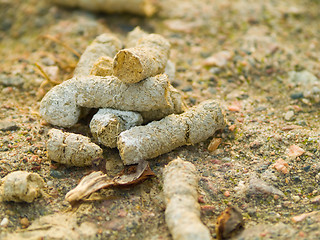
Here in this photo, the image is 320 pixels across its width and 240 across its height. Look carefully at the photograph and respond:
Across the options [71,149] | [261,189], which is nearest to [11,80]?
[71,149]

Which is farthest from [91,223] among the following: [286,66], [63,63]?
[286,66]

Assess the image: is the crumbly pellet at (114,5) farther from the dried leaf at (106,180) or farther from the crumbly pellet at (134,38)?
the dried leaf at (106,180)

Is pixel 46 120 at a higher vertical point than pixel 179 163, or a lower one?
lower

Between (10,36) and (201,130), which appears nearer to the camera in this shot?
(201,130)

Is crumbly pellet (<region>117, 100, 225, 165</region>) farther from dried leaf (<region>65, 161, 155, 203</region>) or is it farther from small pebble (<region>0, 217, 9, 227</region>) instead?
small pebble (<region>0, 217, 9, 227</region>)

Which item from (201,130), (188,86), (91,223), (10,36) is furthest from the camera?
(10,36)

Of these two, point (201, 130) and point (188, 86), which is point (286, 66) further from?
point (201, 130)

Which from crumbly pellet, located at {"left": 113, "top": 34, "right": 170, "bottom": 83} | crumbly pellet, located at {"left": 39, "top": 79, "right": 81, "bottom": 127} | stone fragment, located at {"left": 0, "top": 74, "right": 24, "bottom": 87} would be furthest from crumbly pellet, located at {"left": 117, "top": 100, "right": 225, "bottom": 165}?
stone fragment, located at {"left": 0, "top": 74, "right": 24, "bottom": 87}
